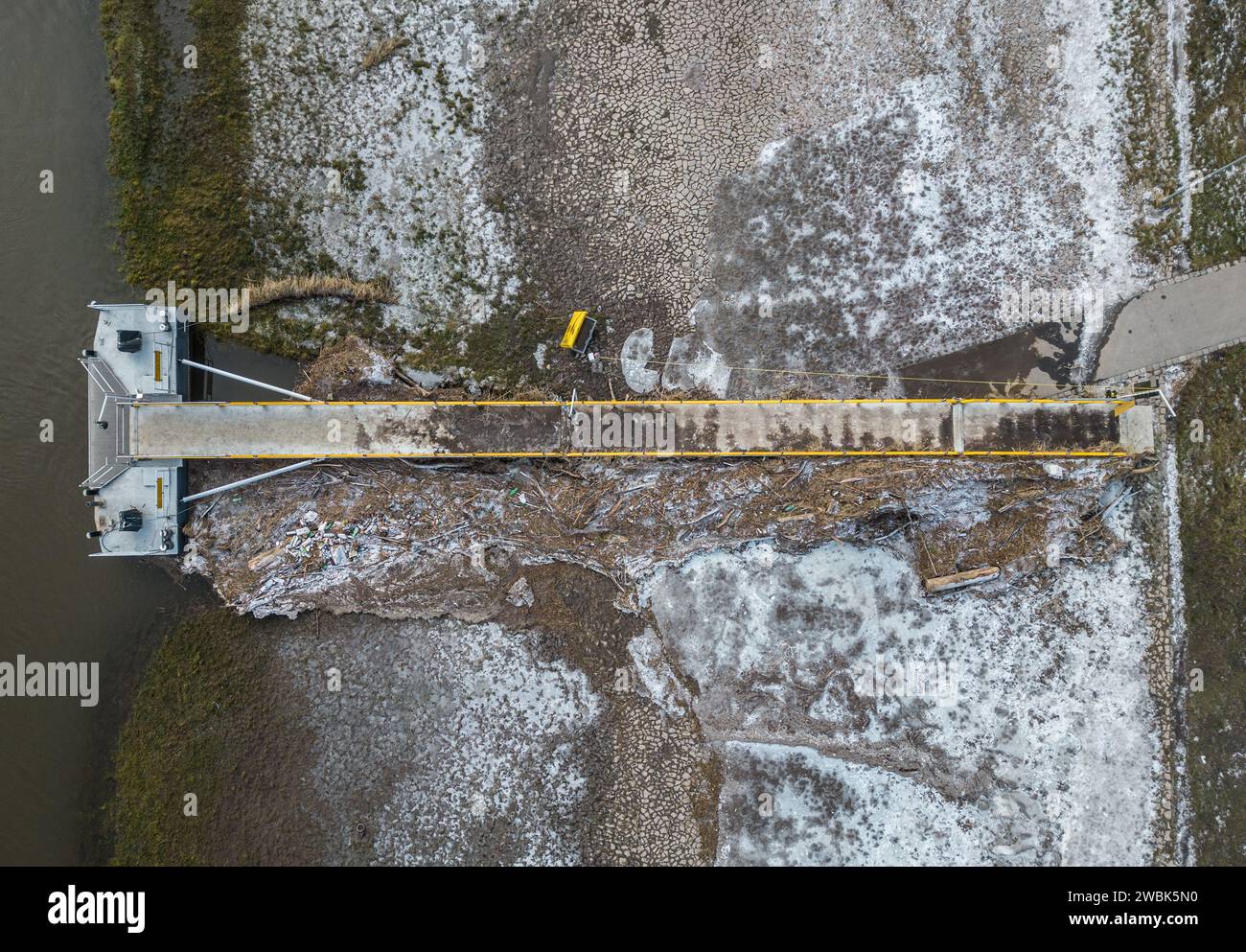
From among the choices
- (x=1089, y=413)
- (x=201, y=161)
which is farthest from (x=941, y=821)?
(x=201, y=161)

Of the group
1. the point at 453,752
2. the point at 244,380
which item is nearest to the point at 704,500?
the point at 453,752

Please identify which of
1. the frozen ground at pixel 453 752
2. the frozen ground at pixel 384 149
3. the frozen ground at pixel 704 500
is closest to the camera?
the frozen ground at pixel 704 500

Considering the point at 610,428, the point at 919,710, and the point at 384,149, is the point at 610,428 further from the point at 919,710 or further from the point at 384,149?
the point at 919,710

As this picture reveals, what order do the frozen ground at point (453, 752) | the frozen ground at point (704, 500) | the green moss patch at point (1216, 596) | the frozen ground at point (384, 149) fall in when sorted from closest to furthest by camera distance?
the green moss patch at point (1216, 596) < the frozen ground at point (704, 500) < the frozen ground at point (453, 752) < the frozen ground at point (384, 149)

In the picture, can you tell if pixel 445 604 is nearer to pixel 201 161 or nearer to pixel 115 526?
pixel 115 526

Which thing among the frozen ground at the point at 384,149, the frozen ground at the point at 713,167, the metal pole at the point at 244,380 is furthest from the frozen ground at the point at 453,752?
the frozen ground at the point at 384,149

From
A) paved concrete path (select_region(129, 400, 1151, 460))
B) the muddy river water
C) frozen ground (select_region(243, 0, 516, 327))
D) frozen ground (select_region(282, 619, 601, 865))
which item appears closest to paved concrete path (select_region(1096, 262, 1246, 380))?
paved concrete path (select_region(129, 400, 1151, 460))

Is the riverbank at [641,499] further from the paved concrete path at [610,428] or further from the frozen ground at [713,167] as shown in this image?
the paved concrete path at [610,428]

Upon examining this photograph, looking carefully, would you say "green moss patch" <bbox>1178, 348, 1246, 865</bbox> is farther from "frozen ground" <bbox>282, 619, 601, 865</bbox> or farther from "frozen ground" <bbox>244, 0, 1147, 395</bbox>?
"frozen ground" <bbox>282, 619, 601, 865</bbox>
